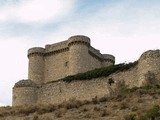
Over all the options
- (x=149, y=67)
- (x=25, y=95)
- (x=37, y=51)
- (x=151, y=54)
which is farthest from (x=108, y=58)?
(x=149, y=67)

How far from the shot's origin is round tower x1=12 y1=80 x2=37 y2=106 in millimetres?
41438

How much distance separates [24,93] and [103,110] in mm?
19143

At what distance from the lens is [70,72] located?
4628cm

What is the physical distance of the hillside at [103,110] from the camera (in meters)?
21.2

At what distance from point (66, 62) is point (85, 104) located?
71.5ft

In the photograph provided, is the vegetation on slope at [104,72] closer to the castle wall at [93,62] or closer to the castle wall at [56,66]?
the castle wall at [93,62]

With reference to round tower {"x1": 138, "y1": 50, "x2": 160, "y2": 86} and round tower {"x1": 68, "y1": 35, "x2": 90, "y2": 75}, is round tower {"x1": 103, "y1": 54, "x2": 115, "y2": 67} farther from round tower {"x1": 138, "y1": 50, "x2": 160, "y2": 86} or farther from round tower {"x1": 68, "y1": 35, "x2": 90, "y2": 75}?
round tower {"x1": 138, "y1": 50, "x2": 160, "y2": 86}

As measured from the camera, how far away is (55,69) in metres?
48.4

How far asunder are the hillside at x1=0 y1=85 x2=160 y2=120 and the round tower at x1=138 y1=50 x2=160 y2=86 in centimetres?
617

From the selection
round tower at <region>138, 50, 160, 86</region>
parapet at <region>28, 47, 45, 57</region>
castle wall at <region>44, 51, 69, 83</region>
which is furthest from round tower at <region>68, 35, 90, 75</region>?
round tower at <region>138, 50, 160, 86</region>

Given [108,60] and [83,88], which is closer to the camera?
[83,88]

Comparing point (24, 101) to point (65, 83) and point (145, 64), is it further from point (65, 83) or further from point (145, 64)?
point (145, 64)

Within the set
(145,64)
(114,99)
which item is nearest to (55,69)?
(145,64)

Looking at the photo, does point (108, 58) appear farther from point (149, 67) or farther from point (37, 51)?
point (149, 67)
